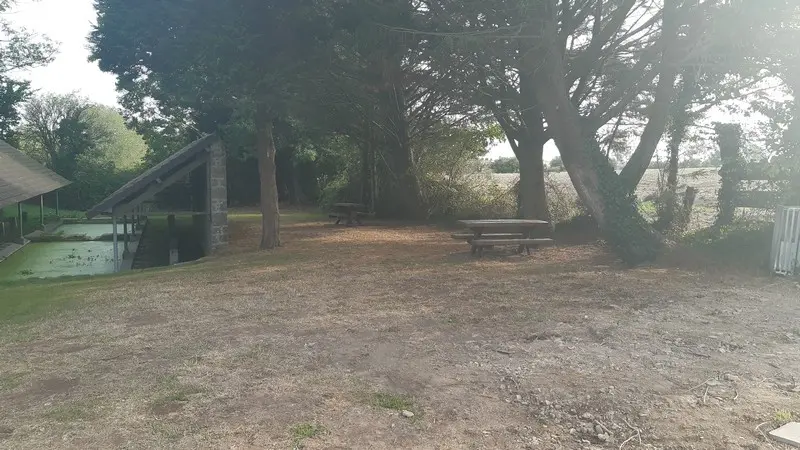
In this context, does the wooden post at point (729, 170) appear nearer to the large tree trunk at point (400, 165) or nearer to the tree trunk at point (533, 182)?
the tree trunk at point (533, 182)

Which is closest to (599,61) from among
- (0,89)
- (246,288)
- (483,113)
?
(483,113)

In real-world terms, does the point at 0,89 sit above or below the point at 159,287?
above

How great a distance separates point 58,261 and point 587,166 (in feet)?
55.2

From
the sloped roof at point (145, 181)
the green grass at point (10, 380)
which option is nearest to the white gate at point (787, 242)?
the green grass at point (10, 380)

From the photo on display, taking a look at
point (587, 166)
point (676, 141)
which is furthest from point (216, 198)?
point (676, 141)

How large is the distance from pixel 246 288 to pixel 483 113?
11.9 m

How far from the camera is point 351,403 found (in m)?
4.13

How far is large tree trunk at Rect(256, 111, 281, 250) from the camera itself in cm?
1440

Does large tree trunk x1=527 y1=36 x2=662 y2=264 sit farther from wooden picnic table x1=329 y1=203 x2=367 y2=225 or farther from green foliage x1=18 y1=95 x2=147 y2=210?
green foliage x1=18 y1=95 x2=147 y2=210

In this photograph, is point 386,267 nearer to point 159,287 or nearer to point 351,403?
point 159,287

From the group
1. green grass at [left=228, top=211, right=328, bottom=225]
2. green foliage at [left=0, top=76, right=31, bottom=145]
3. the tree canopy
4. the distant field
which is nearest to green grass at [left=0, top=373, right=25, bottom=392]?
the tree canopy

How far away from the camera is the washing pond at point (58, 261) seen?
16188 millimetres

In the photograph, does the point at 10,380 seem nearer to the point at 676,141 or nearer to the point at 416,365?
the point at 416,365

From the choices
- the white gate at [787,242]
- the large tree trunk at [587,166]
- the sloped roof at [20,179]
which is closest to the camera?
the white gate at [787,242]
